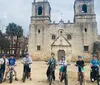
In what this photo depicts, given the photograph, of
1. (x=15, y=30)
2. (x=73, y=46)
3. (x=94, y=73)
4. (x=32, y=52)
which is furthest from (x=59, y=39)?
(x=94, y=73)

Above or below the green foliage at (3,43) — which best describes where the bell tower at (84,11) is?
above

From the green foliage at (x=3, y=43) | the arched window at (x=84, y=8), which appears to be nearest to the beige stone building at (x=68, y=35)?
the arched window at (x=84, y=8)

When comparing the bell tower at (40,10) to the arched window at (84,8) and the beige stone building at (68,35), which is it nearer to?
the beige stone building at (68,35)

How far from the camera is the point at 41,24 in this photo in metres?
33.0

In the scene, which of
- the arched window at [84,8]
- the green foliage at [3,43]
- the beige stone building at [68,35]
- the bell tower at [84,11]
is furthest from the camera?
the green foliage at [3,43]

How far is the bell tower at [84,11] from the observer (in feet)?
105

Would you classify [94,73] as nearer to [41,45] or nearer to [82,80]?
[82,80]

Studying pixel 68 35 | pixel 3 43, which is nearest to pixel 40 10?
pixel 68 35

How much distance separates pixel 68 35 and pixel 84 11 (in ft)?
16.0

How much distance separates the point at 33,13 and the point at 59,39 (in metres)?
6.46

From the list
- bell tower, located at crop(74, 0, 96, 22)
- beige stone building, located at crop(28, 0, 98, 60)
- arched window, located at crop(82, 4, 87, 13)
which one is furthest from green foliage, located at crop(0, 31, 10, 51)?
arched window, located at crop(82, 4, 87, 13)

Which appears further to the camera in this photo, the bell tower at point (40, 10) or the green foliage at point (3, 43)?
the green foliage at point (3, 43)

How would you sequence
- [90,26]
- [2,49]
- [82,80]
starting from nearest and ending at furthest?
[82,80]
[90,26]
[2,49]

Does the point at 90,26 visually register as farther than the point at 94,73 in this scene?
Yes
